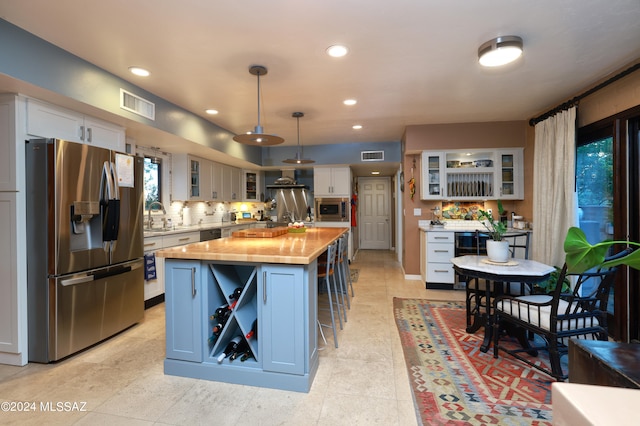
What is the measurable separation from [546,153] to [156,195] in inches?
211

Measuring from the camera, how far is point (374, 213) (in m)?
8.57

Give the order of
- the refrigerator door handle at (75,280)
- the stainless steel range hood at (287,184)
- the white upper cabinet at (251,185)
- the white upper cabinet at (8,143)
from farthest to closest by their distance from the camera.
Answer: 1. the white upper cabinet at (251,185)
2. the stainless steel range hood at (287,184)
3. the refrigerator door handle at (75,280)
4. the white upper cabinet at (8,143)

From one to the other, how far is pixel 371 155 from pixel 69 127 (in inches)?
182

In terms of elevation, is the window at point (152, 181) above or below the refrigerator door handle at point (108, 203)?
above

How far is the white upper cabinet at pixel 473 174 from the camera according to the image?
4.50 m

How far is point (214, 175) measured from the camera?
18.0 ft

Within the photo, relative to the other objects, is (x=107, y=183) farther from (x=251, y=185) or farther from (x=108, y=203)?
(x=251, y=185)

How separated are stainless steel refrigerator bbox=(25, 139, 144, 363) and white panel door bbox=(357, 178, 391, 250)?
6534 mm

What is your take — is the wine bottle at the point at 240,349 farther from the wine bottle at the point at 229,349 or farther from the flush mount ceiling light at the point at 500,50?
the flush mount ceiling light at the point at 500,50

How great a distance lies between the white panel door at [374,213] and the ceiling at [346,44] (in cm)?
485

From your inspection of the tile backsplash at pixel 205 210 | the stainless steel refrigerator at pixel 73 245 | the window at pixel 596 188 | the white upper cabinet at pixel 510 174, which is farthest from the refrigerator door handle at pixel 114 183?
the white upper cabinet at pixel 510 174

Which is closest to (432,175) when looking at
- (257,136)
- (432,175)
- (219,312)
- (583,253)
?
(432,175)

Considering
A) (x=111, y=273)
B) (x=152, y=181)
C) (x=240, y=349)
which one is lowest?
(x=240, y=349)

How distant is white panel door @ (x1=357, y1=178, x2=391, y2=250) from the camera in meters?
8.51
